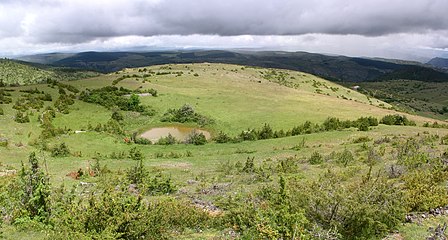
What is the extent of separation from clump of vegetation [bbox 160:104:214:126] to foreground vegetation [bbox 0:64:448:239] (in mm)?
183

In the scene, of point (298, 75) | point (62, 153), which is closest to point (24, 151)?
point (62, 153)

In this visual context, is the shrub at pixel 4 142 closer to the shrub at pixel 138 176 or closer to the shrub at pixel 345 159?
the shrub at pixel 138 176

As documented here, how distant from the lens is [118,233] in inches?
358

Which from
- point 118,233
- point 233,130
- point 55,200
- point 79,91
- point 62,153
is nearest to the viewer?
point 118,233

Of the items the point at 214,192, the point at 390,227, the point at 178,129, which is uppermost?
the point at 390,227

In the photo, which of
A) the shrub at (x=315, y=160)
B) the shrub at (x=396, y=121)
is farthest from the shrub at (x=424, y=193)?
the shrub at (x=396, y=121)

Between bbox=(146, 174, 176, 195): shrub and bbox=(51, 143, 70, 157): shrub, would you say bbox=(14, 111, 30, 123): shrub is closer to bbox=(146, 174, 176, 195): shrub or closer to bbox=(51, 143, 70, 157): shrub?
bbox=(51, 143, 70, 157): shrub

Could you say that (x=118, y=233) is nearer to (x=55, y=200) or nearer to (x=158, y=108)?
(x=55, y=200)

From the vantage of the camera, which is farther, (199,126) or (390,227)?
(199,126)

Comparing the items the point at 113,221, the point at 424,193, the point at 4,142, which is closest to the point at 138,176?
the point at 113,221

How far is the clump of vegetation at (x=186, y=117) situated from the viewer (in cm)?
4662

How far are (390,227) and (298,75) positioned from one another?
118152 mm

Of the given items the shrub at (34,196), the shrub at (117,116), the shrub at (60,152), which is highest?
the shrub at (34,196)

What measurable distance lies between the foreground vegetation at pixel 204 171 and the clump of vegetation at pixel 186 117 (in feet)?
0.60
